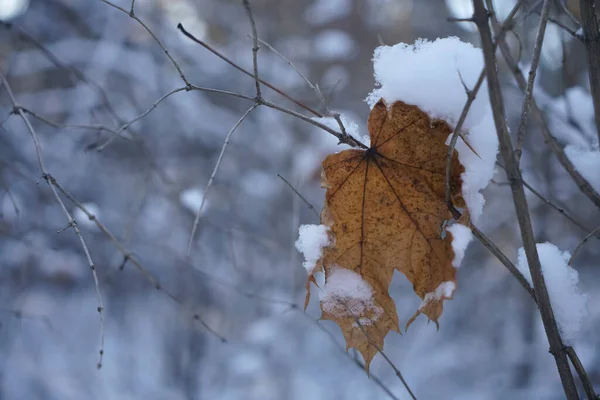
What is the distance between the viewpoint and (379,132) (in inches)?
21.0

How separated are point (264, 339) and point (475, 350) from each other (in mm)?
1404

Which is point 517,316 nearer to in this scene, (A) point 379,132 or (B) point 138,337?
(B) point 138,337

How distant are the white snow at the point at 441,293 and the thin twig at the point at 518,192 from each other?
88mm

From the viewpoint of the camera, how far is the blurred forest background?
2178mm

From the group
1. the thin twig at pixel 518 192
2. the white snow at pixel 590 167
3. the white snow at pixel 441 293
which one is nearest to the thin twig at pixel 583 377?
the thin twig at pixel 518 192

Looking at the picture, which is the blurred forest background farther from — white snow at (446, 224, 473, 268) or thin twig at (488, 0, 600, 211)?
white snow at (446, 224, 473, 268)

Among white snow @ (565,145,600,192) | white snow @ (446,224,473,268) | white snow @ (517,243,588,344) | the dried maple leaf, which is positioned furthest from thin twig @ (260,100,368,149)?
white snow @ (565,145,600,192)

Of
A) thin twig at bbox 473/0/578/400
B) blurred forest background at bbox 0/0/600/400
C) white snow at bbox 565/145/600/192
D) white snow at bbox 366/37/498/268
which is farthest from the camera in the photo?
blurred forest background at bbox 0/0/600/400

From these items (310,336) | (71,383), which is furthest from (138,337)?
(310,336)

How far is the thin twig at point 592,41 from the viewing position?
0.53 m

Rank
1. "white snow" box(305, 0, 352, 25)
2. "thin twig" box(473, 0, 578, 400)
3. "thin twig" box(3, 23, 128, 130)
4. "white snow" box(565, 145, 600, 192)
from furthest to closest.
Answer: "white snow" box(305, 0, 352, 25), "thin twig" box(3, 23, 128, 130), "white snow" box(565, 145, 600, 192), "thin twig" box(473, 0, 578, 400)

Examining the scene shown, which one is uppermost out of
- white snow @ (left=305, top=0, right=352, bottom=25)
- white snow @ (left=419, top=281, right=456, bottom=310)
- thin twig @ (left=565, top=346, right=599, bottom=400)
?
white snow @ (left=305, top=0, right=352, bottom=25)

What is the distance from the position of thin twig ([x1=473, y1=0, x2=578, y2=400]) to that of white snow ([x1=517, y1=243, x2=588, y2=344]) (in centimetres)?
3

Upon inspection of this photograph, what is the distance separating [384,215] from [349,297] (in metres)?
0.11
